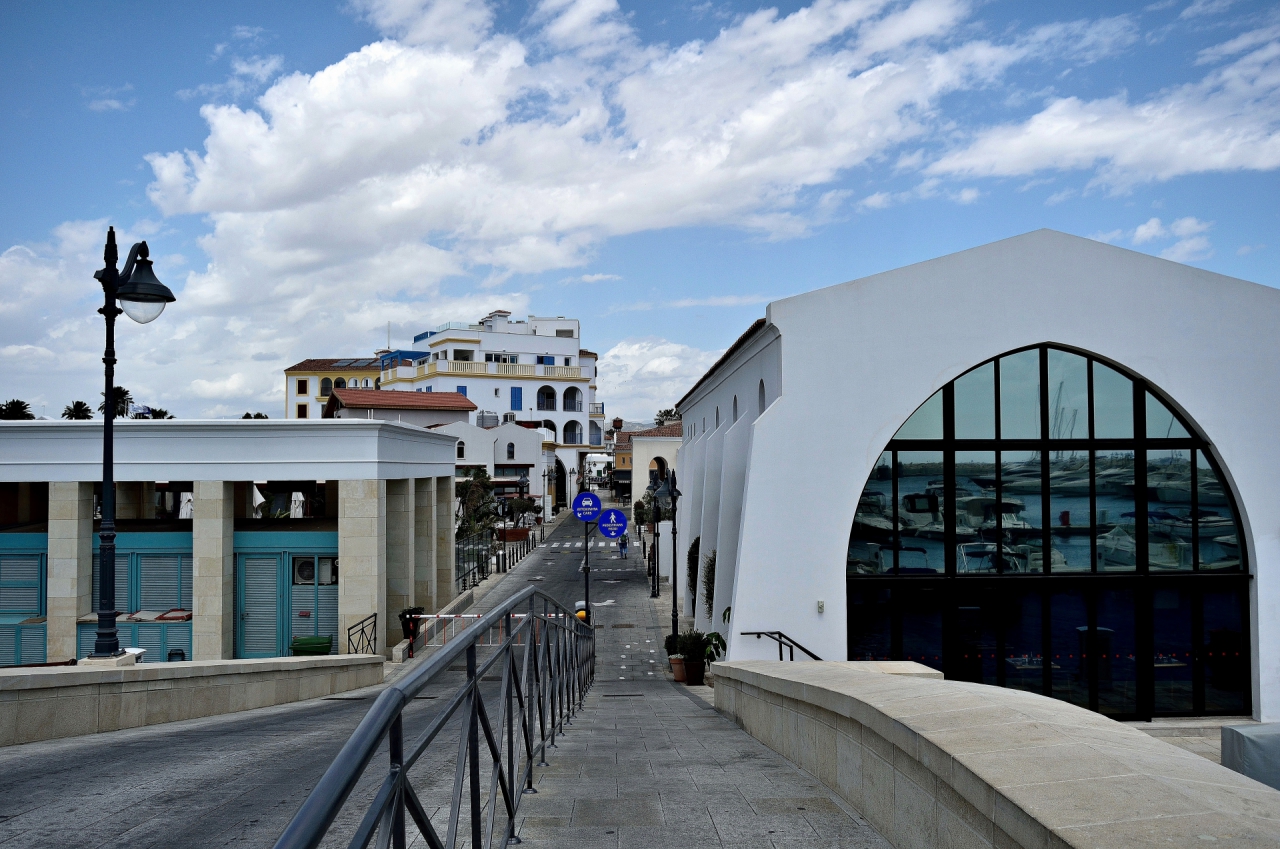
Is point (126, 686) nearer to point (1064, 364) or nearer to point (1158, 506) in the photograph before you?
point (1064, 364)

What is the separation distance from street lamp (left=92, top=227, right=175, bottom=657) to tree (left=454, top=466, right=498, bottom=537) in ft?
89.0

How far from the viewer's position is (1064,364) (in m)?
17.5

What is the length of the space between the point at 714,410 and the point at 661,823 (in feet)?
76.5

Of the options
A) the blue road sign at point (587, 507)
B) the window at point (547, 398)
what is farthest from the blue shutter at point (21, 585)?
the window at point (547, 398)

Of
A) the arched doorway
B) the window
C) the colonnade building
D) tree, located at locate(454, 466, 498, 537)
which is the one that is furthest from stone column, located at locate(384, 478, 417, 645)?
the window

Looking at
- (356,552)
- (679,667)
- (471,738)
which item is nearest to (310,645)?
(356,552)

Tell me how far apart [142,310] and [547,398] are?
7557 cm

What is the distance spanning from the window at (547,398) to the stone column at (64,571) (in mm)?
68184

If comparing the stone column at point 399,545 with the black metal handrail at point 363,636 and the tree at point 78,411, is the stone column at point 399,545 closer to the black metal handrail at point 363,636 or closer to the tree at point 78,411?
the black metal handrail at point 363,636

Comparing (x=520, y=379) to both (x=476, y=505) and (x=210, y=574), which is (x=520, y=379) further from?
(x=210, y=574)

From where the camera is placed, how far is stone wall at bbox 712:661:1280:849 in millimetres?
2961

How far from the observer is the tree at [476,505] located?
137 feet

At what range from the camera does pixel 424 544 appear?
80.7ft

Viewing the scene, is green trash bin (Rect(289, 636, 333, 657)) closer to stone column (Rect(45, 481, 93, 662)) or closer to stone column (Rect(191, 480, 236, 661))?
stone column (Rect(191, 480, 236, 661))
